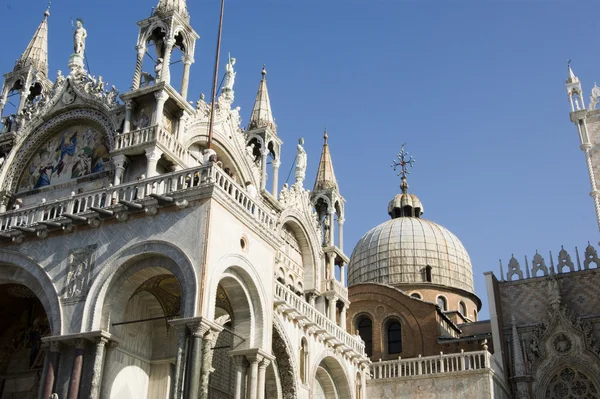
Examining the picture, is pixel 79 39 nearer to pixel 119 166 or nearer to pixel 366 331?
pixel 119 166

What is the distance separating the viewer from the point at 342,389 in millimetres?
25172

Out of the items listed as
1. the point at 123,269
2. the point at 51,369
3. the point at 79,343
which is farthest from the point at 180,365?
the point at 51,369

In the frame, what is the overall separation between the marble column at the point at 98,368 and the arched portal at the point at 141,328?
332 mm

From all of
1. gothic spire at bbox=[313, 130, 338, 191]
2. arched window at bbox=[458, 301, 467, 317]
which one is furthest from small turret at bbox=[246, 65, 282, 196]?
arched window at bbox=[458, 301, 467, 317]

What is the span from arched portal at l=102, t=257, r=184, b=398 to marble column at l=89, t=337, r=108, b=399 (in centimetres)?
33

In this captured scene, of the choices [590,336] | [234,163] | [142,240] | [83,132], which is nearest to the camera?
[142,240]

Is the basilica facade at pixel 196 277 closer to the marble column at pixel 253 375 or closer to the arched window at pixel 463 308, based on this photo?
the marble column at pixel 253 375

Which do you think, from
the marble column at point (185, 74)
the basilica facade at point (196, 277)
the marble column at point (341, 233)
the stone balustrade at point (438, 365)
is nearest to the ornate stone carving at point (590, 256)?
the basilica facade at point (196, 277)

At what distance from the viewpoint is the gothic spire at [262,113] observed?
90.6 ft

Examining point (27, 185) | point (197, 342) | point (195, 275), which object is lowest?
point (197, 342)

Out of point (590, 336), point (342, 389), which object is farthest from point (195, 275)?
point (590, 336)

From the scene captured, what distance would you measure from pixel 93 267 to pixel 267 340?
4.27 m

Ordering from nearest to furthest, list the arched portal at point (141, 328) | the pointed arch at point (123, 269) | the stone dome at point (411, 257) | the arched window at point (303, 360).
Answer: the pointed arch at point (123, 269) → the arched portal at point (141, 328) → the arched window at point (303, 360) → the stone dome at point (411, 257)

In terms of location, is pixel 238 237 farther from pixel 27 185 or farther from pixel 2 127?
pixel 2 127
